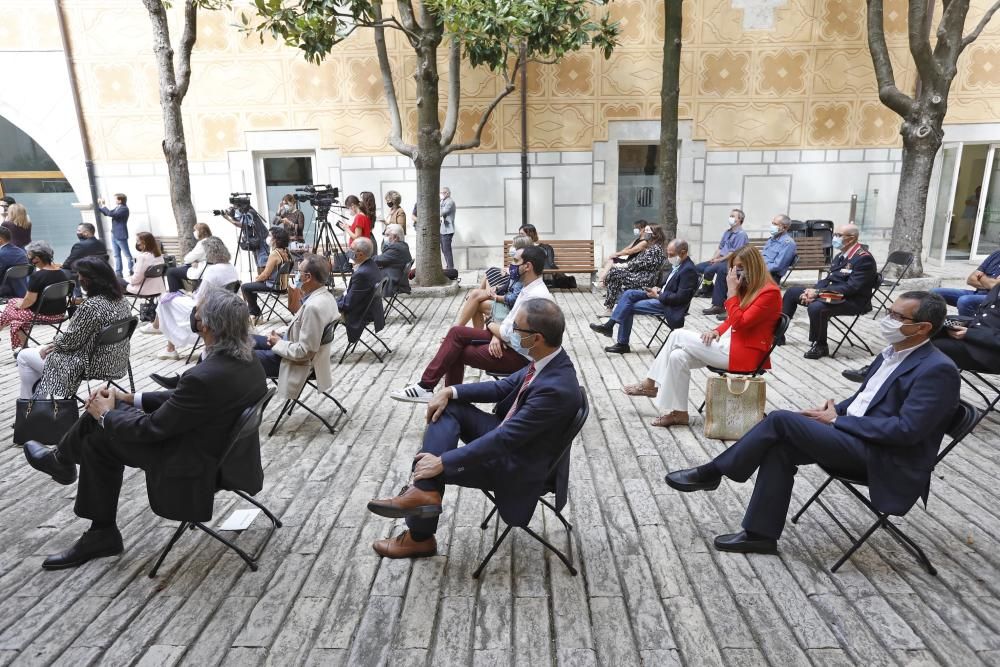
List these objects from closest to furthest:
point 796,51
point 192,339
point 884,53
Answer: point 192,339 < point 884,53 < point 796,51

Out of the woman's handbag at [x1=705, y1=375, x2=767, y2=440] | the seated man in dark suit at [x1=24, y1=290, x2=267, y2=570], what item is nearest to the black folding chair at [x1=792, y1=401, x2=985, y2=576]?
the woman's handbag at [x1=705, y1=375, x2=767, y2=440]

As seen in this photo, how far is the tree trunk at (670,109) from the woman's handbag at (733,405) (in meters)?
6.40

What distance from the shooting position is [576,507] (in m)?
3.53

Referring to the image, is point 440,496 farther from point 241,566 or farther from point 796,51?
point 796,51

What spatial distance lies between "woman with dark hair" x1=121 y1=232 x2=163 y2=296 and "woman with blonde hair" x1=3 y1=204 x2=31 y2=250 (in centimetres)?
314

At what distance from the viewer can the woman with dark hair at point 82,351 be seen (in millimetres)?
4285

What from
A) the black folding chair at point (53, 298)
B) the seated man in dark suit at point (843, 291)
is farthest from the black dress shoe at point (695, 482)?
the black folding chair at point (53, 298)

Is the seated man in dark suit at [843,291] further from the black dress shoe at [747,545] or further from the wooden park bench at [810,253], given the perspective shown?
the wooden park bench at [810,253]

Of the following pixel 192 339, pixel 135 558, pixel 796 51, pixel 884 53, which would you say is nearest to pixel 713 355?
pixel 135 558

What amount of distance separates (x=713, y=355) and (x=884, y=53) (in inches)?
322

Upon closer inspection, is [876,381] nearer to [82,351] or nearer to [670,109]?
[82,351]

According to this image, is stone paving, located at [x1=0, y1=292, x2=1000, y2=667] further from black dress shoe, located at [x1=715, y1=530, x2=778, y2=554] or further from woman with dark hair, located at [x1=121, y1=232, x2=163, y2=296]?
woman with dark hair, located at [x1=121, y1=232, x2=163, y2=296]

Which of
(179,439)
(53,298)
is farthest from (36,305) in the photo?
(179,439)

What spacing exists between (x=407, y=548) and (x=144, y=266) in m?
6.05
